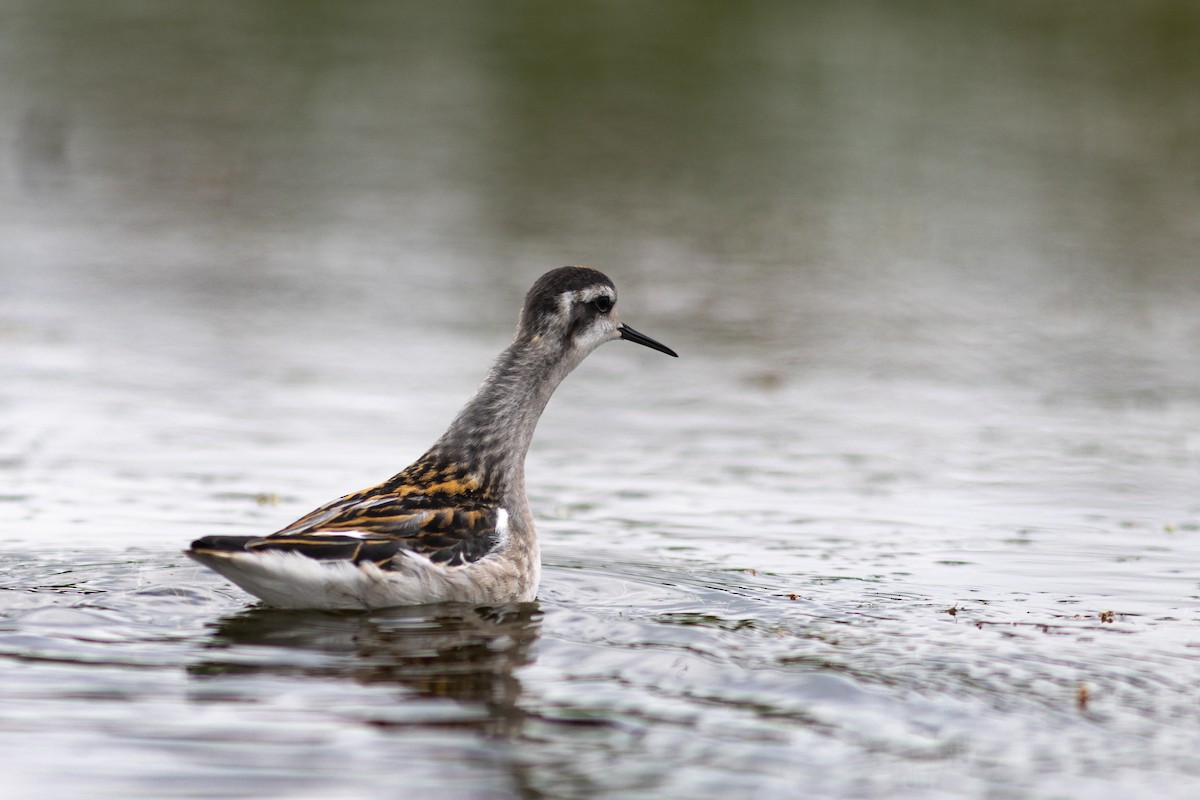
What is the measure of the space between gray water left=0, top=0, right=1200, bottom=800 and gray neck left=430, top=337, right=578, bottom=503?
718 millimetres

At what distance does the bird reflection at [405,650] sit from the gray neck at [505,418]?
908mm

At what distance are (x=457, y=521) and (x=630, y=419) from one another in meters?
6.07

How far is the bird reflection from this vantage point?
8.00 meters

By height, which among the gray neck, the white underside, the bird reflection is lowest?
the bird reflection

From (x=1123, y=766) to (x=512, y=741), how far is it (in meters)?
2.40

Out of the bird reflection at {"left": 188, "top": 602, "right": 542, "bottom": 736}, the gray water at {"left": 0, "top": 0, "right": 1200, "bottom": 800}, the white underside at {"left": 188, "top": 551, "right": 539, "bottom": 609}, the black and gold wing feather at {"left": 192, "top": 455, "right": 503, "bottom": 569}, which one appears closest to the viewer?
the gray water at {"left": 0, "top": 0, "right": 1200, "bottom": 800}

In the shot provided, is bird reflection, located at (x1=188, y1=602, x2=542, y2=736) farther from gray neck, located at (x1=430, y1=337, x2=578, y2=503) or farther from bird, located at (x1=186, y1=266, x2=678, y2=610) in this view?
gray neck, located at (x1=430, y1=337, x2=578, y2=503)

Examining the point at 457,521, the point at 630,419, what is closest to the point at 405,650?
the point at 457,521

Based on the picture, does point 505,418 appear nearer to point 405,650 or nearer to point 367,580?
point 367,580

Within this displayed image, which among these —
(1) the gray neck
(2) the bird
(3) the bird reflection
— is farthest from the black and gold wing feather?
(3) the bird reflection

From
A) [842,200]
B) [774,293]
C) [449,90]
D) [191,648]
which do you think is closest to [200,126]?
[449,90]

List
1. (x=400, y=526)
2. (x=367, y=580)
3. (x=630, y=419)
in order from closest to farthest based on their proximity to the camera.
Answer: (x=367, y=580), (x=400, y=526), (x=630, y=419)

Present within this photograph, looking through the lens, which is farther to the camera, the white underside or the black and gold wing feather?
the black and gold wing feather

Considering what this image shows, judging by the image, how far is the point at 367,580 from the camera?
29.8 ft
